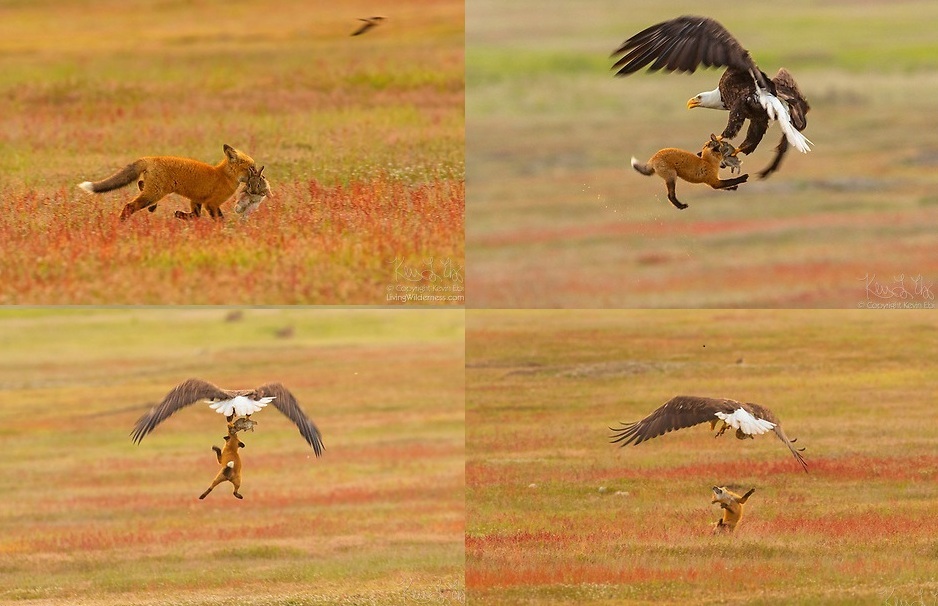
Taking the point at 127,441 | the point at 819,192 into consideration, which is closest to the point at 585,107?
the point at 819,192

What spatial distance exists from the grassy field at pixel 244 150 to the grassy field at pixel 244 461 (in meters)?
7.39

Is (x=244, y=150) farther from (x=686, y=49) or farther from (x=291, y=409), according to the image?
(x=686, y=49)

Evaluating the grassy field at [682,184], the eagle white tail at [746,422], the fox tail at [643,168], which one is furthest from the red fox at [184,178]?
the grassy field at [682,184]

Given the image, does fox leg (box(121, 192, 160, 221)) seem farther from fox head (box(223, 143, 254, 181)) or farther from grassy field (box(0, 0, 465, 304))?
fox head (box(223, 143, 254, 181))

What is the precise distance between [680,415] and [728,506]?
3.55 m

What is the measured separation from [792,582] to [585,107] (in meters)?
50.4

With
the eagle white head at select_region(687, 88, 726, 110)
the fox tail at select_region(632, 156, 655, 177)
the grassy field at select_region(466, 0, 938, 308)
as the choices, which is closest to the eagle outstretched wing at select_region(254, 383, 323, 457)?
the fox tail at select_region(632, 156, 655, 177)

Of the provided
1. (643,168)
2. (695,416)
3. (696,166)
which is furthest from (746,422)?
(696,166)

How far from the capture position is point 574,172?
2495 inches

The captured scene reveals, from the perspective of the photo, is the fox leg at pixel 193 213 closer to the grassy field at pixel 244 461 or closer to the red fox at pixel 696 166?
the red fox at pixel 696 166

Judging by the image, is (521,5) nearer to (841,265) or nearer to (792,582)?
(841,265)

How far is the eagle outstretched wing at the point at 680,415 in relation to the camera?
20438 mm

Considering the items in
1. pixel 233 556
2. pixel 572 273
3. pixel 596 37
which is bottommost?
pixel 233 556

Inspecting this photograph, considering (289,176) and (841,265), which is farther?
(841,265)
